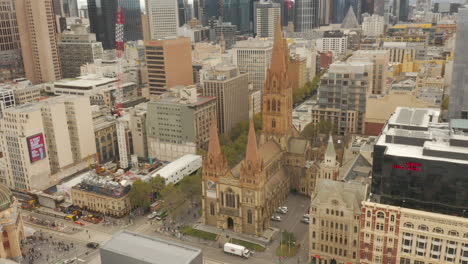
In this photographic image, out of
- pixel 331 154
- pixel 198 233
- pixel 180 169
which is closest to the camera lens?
pixel 198 233

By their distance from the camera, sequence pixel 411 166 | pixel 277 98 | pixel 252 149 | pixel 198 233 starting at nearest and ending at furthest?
pixel 411 166 → pixel 252 149 → pixel 198 233 → pixel 277 98

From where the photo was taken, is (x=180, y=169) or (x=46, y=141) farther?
(x=46, y=141)

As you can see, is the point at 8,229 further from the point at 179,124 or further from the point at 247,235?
the point at 179,124

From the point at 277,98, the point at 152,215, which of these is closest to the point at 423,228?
the point at 277,98

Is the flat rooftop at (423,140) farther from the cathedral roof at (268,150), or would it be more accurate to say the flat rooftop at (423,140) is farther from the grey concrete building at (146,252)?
the grey concrete building at (146,252)

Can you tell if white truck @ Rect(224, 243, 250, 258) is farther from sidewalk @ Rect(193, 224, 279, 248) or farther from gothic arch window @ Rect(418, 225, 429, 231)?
gothic arch window @ Rect(418, 225, 429, 231)

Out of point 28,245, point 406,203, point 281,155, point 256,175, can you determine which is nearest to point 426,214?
point 406,203
